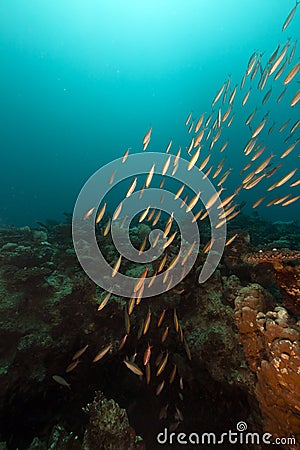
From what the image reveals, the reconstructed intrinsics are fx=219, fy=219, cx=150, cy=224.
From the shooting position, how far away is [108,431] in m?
2.75

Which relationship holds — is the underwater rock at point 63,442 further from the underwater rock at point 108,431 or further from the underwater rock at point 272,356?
the underwater rock at point 272,356

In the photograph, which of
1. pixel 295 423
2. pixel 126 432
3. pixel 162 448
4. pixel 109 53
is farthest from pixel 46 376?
pixel 109 53

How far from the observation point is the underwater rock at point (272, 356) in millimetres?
2547

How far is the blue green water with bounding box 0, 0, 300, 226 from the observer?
40844mm

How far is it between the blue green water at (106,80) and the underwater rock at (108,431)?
2562 cm

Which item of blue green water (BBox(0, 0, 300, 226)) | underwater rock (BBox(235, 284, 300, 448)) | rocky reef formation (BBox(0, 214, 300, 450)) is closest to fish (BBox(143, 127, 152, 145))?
rocky reef formation (BBox(0, 214, 300, 450))

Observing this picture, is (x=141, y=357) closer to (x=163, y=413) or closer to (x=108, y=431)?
(x=163, y=413)

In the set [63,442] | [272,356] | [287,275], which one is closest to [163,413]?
[63,442]

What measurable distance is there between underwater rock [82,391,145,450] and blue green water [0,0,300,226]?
25615 mm

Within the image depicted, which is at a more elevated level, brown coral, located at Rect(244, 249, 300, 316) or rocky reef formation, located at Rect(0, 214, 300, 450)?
brown coral, located at Rect(244, 249, 300, 316)

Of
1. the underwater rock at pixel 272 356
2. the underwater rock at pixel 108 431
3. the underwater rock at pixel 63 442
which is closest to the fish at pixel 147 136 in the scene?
the underwater rock at pixel 272 356

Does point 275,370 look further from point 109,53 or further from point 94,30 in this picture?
point 109,53

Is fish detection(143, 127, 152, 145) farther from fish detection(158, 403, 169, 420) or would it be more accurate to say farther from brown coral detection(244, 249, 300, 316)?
fish detection(158, 403, 169, 420)

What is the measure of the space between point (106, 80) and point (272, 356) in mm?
81857
